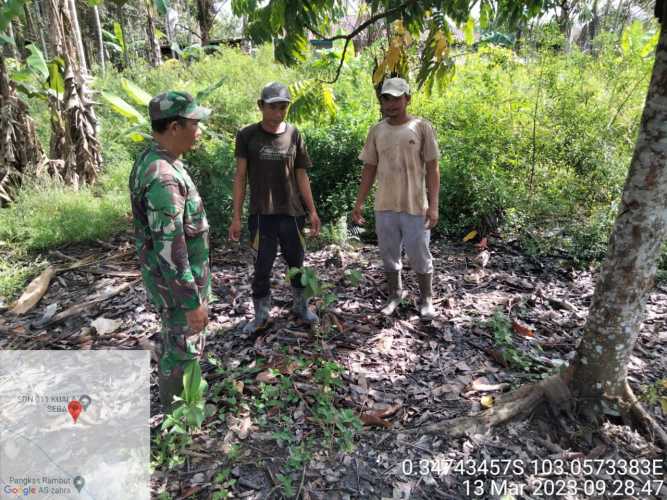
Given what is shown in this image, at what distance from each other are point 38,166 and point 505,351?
23.8 ft

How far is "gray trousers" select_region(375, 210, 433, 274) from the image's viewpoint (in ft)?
11.8

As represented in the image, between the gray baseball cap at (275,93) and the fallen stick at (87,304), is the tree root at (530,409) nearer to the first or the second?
the gray baseball cap at (275,93)

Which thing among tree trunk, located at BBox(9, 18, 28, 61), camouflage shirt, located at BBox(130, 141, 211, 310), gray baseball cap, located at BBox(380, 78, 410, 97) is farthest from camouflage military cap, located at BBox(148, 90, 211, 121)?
tree trunk, located at BBox(9, 18, 28, 61)

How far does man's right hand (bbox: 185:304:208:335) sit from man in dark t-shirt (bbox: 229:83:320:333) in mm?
1091

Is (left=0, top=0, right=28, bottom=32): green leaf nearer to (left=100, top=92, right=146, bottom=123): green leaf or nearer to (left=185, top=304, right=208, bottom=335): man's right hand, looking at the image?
(left=100, top=92, right=146, bottom=123): green leaf

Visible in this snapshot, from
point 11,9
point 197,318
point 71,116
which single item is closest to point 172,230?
point 197,318

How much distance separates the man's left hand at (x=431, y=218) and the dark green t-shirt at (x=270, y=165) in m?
1.12

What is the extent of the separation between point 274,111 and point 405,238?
1.51 m

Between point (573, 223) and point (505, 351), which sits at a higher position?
point (573, 223)

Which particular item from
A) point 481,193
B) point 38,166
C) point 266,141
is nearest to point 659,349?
point 481,193

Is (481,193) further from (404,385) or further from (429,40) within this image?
(404,385)

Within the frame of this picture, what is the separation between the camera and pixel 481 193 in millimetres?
5441

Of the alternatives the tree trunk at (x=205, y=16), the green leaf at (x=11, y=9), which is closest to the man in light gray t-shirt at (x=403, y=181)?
the green leaf at (x=11, y=9)

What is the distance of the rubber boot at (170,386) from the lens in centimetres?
258
